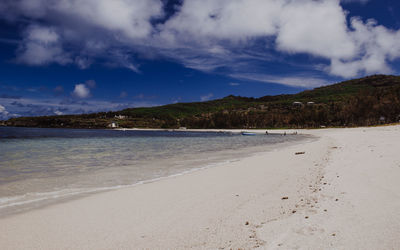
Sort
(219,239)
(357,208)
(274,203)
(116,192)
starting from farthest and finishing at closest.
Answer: (116,192) → (274,203) → (357,208) → (219,239)

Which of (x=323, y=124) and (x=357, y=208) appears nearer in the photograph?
(x=357, y=208)

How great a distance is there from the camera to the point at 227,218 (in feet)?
17.0

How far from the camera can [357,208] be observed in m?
5.20

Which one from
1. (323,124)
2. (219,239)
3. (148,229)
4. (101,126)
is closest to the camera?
(219,239)

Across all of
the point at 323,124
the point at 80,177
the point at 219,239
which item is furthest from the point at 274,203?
the point at 323,124

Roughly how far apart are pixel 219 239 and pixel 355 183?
566 cm

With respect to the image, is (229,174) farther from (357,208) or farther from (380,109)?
(380,109)

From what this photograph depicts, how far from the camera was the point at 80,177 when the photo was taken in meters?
11.2

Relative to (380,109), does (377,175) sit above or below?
below

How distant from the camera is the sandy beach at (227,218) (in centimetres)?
400

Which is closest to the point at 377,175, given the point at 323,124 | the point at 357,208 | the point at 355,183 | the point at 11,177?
the point at 355,183

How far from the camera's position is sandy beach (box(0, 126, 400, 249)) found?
13.1 feet

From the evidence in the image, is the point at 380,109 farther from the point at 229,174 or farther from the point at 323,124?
the point at 229,174

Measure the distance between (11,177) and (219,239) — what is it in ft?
37.5
